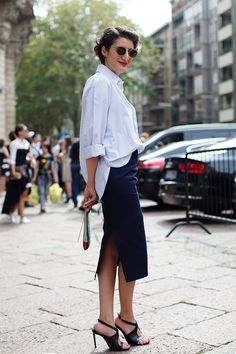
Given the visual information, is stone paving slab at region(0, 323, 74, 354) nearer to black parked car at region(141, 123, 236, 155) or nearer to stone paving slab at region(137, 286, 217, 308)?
stone paving slab at region(137, 286, 217, 308)

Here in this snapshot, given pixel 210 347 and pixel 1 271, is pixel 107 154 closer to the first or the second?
pixel 210 347

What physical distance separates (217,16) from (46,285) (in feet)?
206

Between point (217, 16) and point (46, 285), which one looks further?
point (217, 16)

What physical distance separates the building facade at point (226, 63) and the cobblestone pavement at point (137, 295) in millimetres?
54254

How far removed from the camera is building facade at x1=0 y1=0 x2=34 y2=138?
25.3 m

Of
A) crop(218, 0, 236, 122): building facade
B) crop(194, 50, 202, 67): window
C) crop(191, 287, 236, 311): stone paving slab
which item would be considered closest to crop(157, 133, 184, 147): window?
crop(191, 287, 236, 311): stone paving slab

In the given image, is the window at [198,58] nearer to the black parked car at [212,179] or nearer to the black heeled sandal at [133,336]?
the black parked car at [212,179]

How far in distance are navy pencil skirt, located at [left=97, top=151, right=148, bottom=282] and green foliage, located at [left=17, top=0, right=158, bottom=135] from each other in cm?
3692

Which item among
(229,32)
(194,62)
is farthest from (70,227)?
(194,62)

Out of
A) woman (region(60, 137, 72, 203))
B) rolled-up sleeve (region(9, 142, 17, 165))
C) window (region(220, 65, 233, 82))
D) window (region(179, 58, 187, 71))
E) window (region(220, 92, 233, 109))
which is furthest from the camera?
window (region(179, 58, 187, 71))

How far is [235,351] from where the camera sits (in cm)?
353

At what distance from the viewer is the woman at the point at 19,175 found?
1120 centimetres

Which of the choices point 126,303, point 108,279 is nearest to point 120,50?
point 108,279

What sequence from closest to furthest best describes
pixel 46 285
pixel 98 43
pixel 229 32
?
pixel 98 43
pixel 46 285
pixel 229 32
